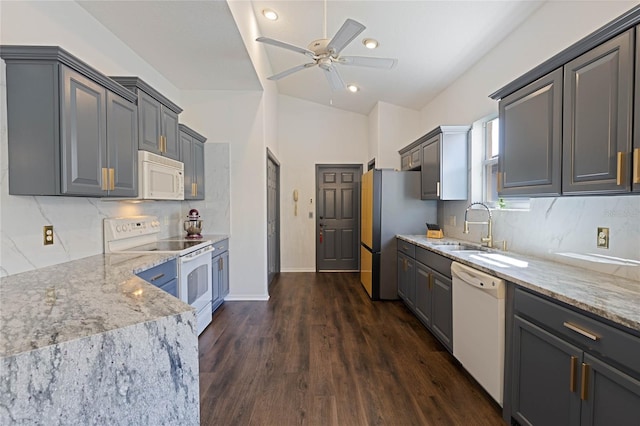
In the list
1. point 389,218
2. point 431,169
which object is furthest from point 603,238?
point 389,218

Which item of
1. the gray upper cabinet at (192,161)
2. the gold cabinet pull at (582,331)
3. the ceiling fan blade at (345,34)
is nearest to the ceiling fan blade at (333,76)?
the ceiling fan blade at (345,34)

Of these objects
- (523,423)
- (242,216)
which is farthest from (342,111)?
(523,423)

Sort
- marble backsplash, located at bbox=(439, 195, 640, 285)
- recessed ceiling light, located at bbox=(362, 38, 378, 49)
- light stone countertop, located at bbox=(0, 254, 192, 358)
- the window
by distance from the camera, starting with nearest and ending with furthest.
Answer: light stone countertop, located at bbox=(0, 254, 192, 358) < marble backsplash, located at bbox=(439, 195, 640, 285) < the window < recessed ceiling light, located at bbox=(362, 38, 378, 49)

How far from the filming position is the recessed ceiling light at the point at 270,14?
10.6 feet

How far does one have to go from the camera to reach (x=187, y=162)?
3584 mm

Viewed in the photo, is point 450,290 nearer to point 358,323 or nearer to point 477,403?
point 477,403

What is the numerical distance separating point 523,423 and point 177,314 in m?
1.87

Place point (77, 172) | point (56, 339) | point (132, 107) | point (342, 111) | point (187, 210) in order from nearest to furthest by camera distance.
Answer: point (56, 339) < point (77, 172) < point (132, 107) < point (187, 210) < point (342, 111)

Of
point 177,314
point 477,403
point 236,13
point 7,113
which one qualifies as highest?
point 236,13

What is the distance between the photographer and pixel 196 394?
3.60 ft

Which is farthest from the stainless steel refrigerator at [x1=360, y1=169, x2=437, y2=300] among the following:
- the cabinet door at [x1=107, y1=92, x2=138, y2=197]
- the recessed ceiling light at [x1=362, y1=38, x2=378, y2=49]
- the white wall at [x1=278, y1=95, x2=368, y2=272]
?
the cabinet door at [x1=107, y1=92, x2=138, y2=197]

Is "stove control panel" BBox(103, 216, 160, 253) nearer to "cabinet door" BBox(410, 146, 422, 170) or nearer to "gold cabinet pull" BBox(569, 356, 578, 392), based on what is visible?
"gold cabinet pull" BBox(569, 356, 578, 392)

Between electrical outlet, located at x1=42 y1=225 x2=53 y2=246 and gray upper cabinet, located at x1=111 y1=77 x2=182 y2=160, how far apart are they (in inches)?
35.7

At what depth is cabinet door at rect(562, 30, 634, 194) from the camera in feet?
4.57
